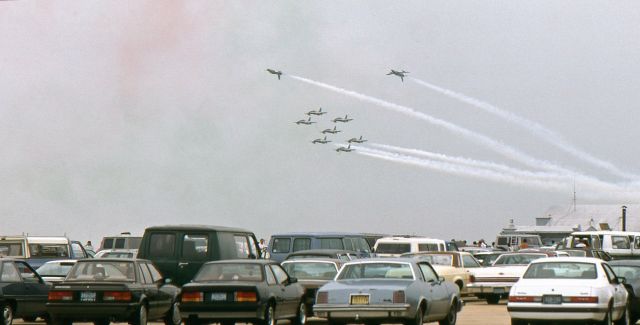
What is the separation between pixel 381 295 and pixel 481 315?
9.21m

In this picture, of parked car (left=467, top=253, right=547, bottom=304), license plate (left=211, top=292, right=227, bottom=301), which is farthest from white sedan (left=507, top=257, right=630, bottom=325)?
parked car (left=467, top=253, right=547, bottom=304)

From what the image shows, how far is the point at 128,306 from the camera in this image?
19.8 m

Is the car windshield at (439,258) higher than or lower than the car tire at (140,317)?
higher

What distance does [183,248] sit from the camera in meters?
23.7

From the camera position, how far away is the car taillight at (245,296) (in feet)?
64.8

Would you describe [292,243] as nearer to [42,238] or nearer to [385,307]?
[42,238]

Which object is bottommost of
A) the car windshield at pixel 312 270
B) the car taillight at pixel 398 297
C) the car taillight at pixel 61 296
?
the car taillight at pixel 61 296

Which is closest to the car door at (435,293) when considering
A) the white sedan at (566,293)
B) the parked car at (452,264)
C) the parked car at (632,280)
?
the white sedan at (566,293)

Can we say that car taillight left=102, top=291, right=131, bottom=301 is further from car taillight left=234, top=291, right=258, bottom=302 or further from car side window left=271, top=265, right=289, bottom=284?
car side window left=271, top=265, right=289, bottom=284

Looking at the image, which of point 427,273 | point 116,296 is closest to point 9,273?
point 116,296

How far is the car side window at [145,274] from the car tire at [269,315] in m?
2.45

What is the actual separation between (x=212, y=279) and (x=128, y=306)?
164 cm

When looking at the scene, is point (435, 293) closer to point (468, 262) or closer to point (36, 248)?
point (468, 262)

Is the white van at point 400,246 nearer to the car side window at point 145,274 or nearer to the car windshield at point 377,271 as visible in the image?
the car windshield at point 377,271
